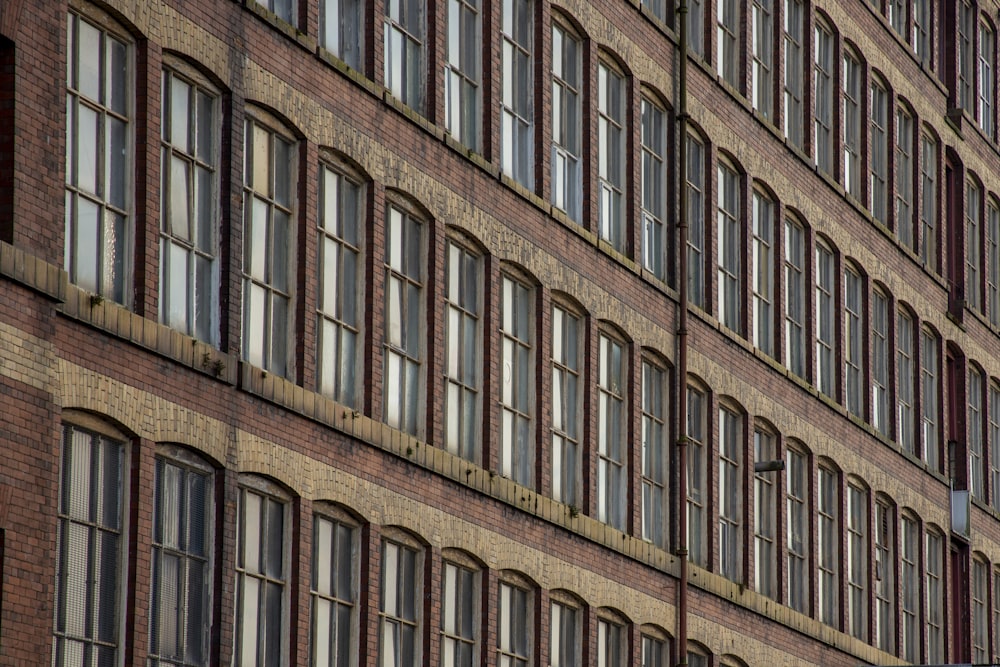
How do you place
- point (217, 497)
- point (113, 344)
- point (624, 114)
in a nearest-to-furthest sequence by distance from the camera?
point (113, 344), point (217, 497), point (624, 114)

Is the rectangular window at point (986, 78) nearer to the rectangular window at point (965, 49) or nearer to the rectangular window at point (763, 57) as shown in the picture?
the rectangular window at point (965, 49)

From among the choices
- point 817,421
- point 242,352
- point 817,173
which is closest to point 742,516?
point 817,421

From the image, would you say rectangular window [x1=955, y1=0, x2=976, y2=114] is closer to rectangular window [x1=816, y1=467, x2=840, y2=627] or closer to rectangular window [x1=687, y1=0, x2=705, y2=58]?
rectangular window [x1=816, y1=467, x2=840, y2=627]

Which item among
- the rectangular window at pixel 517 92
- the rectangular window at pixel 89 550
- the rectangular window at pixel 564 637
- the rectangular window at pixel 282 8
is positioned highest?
the rectangular window at pixel 517 92

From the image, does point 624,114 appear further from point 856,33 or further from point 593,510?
point 856,33

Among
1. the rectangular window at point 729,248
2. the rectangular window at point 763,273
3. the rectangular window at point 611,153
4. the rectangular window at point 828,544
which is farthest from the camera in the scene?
the rectangular window at point 828,544

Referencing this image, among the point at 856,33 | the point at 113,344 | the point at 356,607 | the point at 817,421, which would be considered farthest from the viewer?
the point at 856,33

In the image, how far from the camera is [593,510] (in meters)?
31.7

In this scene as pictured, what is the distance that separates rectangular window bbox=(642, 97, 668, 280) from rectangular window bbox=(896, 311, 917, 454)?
11.2 metres

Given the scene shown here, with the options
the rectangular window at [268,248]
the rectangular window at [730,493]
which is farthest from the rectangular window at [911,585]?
the rectangular window at [268,248]

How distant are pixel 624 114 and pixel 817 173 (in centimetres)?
800

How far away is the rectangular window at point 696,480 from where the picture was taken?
3519cm

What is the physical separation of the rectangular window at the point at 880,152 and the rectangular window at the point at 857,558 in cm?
575

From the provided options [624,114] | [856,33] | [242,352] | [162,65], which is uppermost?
[856,33]
